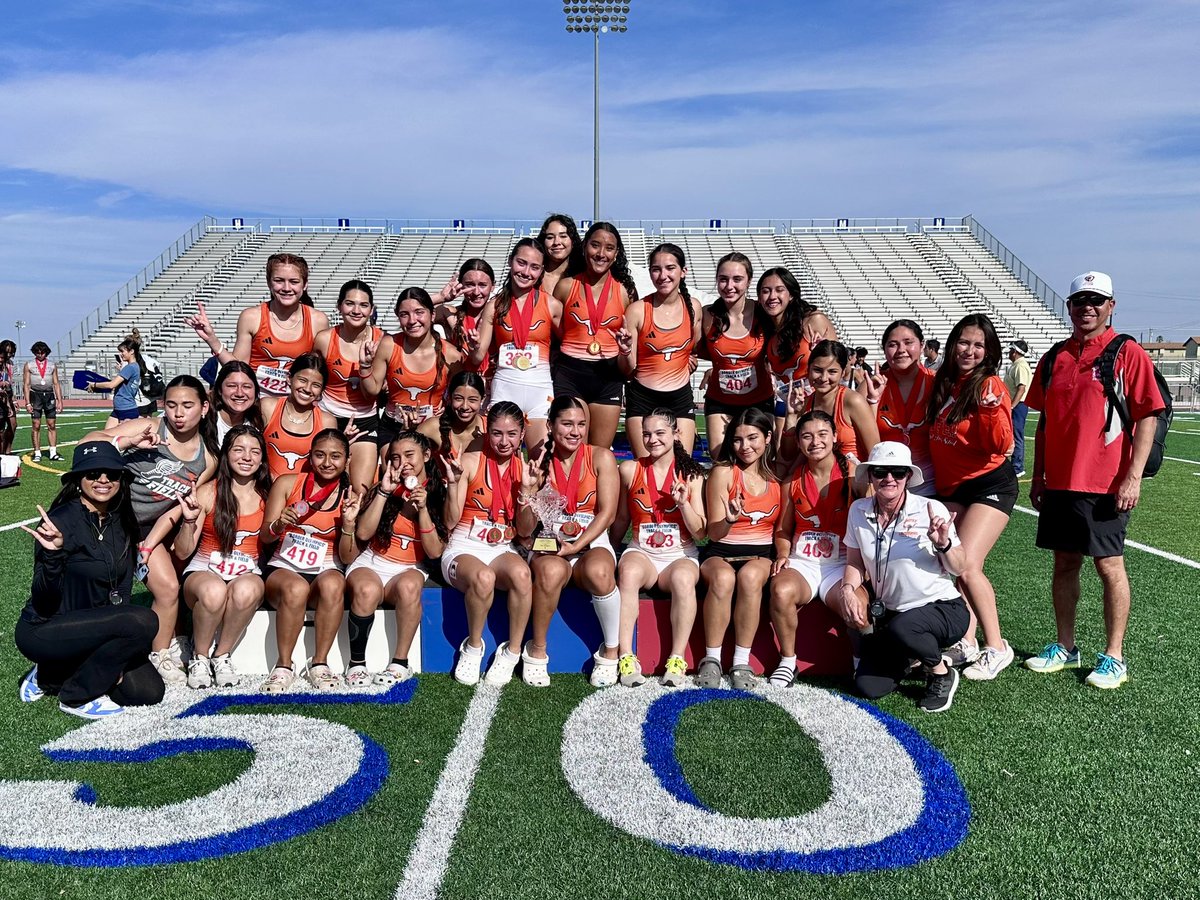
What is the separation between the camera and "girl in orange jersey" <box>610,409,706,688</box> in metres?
4.31

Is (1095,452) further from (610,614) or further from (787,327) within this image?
(610,614)

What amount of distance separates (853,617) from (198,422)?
3.44 m

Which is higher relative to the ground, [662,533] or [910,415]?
[910,415]

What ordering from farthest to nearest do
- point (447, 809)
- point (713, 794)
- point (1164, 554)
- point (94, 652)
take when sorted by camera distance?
point (1164, 554) < point (94, 652) < point (713, 794) < point (447, 809)

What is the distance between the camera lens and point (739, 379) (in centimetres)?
534

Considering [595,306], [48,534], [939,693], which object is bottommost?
[939,693]

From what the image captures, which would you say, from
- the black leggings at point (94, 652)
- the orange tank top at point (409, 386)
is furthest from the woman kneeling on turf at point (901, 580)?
the black leggings at point (94, 652)

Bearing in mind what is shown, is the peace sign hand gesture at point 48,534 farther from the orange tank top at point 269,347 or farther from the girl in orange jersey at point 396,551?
the orange tank top at point 269,347

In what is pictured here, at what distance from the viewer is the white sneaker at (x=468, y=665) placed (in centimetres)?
428

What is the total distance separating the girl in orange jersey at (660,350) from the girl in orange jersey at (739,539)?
0.58 meters

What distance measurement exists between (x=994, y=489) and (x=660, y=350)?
6.45ft

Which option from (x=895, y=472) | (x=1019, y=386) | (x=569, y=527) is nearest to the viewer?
(x=895, y=472)

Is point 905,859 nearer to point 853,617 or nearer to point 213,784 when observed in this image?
point 853,617

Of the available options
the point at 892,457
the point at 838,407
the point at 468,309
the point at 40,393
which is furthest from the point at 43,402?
the point at 892,457
